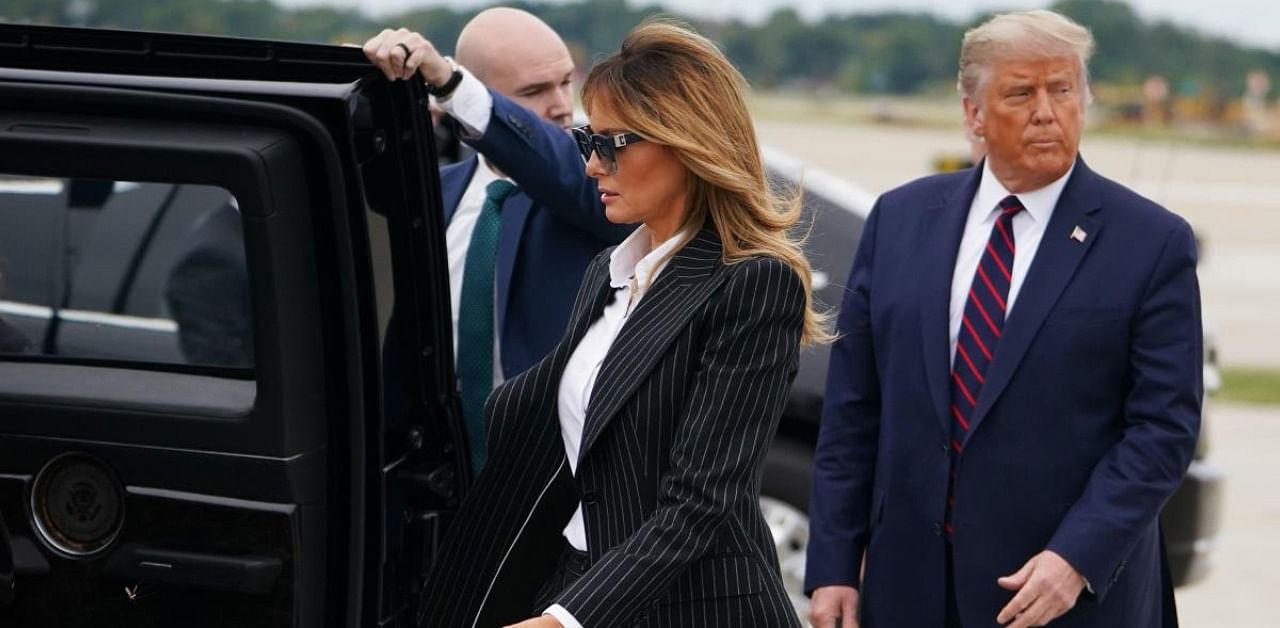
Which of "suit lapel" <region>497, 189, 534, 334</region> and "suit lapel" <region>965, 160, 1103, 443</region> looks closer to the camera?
"suit lapel" <region>965, 160, 1103, 443</region>

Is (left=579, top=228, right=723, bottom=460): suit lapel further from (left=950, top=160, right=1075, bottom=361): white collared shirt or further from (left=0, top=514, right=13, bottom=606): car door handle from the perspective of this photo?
(left=0, top=514, right=13, bottom=606): car door handle

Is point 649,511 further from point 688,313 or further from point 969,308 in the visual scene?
point 969,308

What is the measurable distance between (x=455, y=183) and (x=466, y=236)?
195mm

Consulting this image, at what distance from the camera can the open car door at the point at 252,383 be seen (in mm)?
2438

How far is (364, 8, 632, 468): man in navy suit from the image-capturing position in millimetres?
3375

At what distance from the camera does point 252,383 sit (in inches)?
104

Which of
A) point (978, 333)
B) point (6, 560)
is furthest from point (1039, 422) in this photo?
point (6, 560)

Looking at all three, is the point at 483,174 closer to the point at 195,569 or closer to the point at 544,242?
the point at 544,242

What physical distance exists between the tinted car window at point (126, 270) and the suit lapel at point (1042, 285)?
1.46 metres

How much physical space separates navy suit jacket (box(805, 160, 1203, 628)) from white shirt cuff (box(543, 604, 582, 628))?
96 centimetres

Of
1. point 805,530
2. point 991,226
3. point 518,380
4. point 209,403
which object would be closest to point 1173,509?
point 805,530

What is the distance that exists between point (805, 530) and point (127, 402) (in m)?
3.10

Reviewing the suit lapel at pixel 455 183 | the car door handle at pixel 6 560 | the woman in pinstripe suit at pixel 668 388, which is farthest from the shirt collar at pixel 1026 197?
the car door handle at pixel 6 560

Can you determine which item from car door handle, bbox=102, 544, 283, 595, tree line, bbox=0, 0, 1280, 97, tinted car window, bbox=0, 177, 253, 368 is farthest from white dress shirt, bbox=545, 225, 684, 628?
tree line, bbox=0, 0, 1280, 97
